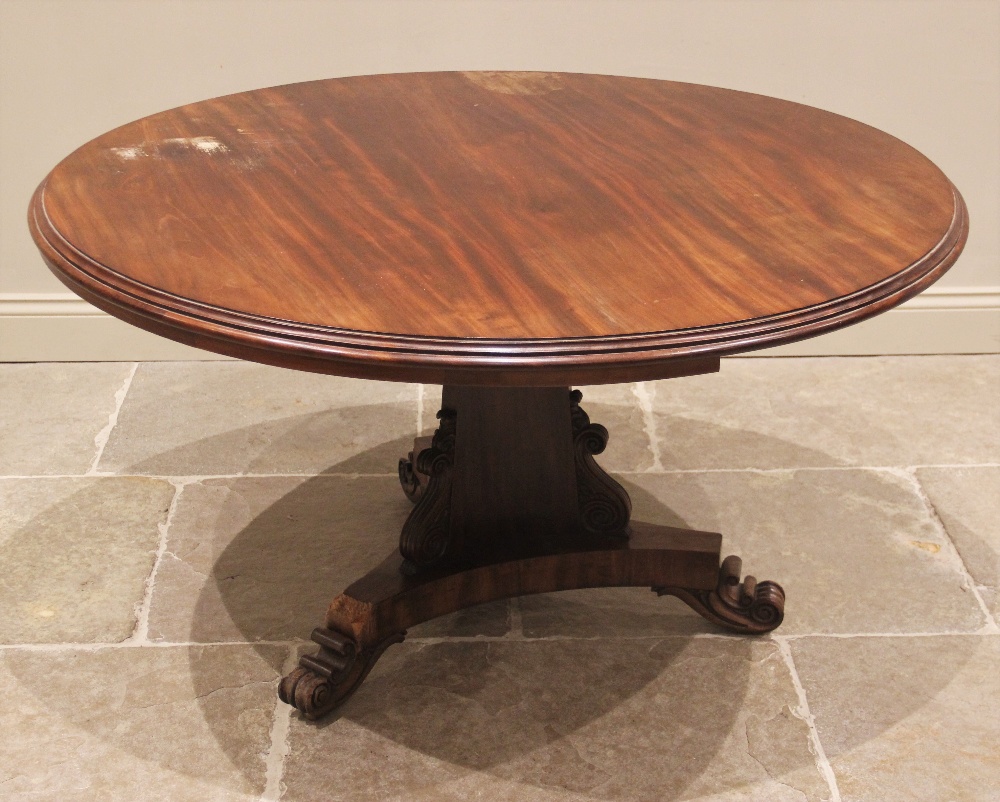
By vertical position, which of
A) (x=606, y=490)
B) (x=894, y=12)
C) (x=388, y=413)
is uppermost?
(x=894, y=12)

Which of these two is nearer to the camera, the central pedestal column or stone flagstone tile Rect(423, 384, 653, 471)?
the central pedestal column

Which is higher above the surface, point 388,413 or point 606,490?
point 606,490

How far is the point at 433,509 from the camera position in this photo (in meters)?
1.84

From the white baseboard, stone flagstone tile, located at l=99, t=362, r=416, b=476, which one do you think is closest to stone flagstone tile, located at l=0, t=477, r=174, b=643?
stone flagstone tile, located at l=99, t=362, r=416, b=476

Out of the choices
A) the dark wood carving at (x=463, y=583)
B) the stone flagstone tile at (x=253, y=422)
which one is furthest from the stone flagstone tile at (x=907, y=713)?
the stone flagstone tile at (x=253, y=422)

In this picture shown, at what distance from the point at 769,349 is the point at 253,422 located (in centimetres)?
127

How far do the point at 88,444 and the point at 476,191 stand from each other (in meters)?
1.33

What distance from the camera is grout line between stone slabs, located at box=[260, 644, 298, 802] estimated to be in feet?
5.46

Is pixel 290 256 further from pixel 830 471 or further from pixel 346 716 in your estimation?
pixel 830 471

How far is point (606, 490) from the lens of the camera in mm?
1898

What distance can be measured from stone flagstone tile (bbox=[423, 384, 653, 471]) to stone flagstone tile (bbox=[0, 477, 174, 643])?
0.66m

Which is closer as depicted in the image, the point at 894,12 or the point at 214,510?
the point at 214,510

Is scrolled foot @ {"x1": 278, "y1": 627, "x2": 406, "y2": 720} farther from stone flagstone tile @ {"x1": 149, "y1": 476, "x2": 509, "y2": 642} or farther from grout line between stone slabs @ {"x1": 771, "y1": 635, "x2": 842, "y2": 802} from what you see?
→ grout line between stone slabs @ {"x1": 771, "y1": 635, "x2": 842, "y2": 802}

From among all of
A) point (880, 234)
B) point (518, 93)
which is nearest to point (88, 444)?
point (518, 93)
